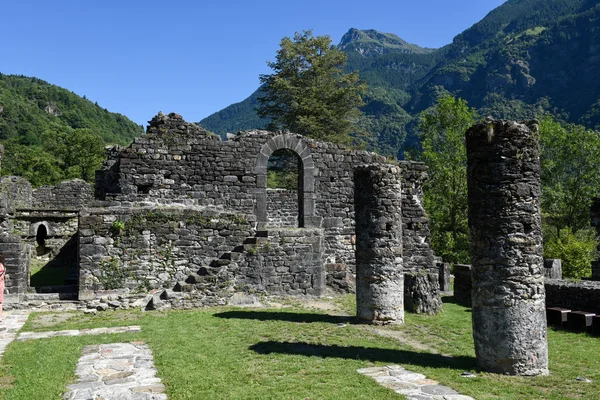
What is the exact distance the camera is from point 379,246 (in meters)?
11.4

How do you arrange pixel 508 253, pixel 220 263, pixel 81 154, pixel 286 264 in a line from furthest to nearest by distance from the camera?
pixel 81 154 < pixel 286 264 < pixel 220 263 < pixel 508 253

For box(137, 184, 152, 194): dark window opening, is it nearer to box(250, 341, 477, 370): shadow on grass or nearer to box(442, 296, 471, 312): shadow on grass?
box(250, 341, 477, 370): shadow on grass

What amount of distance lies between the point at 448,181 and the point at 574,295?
1907 centimetres

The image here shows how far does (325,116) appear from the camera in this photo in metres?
36.0

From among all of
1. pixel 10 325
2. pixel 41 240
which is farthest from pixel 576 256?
pixel 41 240

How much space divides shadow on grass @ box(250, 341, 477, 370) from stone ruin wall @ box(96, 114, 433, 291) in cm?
728

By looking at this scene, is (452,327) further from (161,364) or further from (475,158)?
(161,364)

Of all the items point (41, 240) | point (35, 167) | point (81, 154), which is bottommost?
point (41, 240)

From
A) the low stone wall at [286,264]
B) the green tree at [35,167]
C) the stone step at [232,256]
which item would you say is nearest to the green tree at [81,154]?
the green tree at [35,167]

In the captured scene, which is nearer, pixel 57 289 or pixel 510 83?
pixel 57 289

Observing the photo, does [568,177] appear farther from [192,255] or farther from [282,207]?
[192,255]

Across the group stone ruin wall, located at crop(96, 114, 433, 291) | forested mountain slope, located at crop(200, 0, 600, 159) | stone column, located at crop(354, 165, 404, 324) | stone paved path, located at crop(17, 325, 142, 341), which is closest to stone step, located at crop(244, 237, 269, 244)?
stone ruin wall, located at crop(96, 114, 433, 291)

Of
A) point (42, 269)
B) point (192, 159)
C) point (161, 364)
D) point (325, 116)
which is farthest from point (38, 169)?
point (161, 364)

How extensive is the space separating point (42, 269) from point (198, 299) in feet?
32.2
